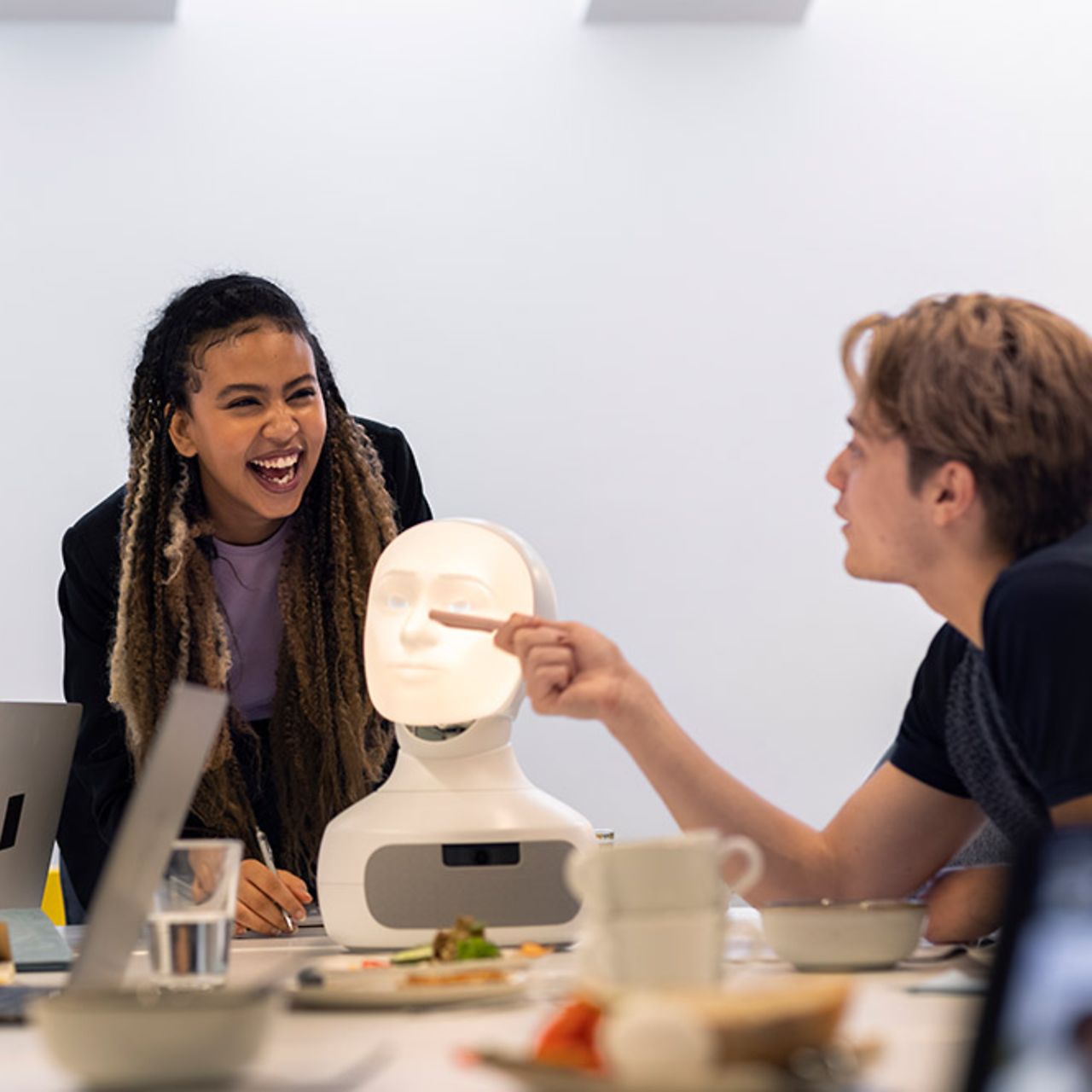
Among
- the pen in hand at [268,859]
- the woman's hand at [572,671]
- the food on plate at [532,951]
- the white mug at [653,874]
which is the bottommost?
the pen in hand at [268,859]

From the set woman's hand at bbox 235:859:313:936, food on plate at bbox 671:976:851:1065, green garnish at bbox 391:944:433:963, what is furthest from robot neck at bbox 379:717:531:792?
food on plate at bbox 671:976:851:1065

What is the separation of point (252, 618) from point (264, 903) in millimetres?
791

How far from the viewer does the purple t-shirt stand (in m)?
2.78

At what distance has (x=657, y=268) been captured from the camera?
193 inches

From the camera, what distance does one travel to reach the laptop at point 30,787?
2121mm

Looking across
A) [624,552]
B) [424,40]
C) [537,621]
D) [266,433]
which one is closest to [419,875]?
[537,621]

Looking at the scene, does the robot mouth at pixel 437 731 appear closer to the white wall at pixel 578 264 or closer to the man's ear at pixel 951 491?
the man's ear at pixel 951 491

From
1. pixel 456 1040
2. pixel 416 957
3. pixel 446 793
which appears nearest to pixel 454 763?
pixel 446 793

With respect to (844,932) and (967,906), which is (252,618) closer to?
(967,906)

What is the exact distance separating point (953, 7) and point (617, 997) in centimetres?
474

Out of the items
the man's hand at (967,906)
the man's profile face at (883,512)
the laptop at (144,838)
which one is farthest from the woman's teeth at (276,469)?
the laptop at (144,838)

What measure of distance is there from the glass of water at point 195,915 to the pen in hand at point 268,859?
695 millimetres

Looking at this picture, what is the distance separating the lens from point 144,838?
1.10 m

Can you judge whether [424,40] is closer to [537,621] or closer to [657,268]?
[657,268]
